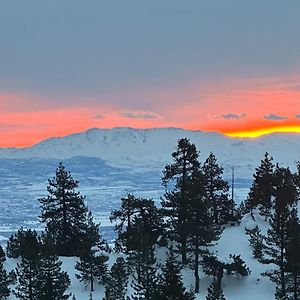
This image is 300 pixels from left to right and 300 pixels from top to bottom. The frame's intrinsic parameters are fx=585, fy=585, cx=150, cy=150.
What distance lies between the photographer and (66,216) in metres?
60.8

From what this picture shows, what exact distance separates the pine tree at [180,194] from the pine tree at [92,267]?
22.3 feet

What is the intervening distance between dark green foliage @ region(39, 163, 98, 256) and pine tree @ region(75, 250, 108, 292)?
628 centimetres

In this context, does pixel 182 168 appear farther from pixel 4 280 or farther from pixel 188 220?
pixel 4 280

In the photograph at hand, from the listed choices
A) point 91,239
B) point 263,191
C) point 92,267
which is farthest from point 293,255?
point 91,239

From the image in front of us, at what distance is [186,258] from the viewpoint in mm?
55469

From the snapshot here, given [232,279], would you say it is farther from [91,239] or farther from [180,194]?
[91,239]

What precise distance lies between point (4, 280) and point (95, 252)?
9596 millimetres

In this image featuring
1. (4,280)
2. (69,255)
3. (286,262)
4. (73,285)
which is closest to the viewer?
(286,262)

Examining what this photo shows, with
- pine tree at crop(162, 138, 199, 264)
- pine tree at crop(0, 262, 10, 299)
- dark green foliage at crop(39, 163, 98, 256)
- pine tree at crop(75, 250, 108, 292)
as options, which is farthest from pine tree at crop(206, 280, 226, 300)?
dark green foliage at crop(39, 163, 98, 256)

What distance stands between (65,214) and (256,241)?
19659 mm

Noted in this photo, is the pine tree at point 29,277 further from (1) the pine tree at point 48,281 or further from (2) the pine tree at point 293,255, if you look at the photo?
(2) the pine tree at point 293,255

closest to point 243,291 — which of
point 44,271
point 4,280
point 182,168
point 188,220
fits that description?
point 188,220

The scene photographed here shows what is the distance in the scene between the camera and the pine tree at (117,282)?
46928 mm

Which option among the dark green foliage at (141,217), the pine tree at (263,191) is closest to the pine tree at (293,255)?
the pine tree at (263,191)
